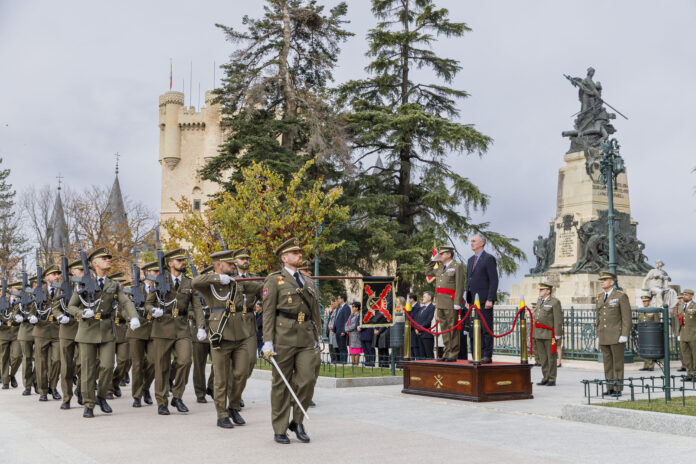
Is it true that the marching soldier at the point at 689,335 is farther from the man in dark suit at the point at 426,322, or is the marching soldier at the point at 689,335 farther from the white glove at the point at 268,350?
the white glove at the point at 268,350

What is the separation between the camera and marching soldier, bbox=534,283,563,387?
14102 mm

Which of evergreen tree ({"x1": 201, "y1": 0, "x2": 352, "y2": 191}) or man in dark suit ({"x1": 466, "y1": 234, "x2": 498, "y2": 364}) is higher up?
evergreen tree ({"x1": 201, "y1": 0, "x2": 352, "y2": 191})

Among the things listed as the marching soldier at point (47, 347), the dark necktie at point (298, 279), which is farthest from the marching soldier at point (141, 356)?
the dark necktie at point (298, 279)

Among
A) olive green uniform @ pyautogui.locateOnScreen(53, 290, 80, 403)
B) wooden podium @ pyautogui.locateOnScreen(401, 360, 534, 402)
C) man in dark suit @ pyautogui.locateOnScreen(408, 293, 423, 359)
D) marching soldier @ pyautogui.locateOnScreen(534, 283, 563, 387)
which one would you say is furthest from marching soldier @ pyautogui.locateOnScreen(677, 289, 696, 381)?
olive green uniform @ pyautogui.locateOnScreen(53, 290, 80, 403)

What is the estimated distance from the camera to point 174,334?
10.8m

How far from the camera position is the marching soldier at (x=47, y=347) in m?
12.7

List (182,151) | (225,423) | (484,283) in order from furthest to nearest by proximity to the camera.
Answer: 1. (182,151)
2. (484,283)
3. (225,423)

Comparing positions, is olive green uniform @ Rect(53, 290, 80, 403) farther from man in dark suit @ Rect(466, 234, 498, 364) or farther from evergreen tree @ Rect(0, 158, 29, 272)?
evergreen tree @ Rect(0, 158, 29, 272)

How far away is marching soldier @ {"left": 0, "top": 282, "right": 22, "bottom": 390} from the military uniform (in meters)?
7.70

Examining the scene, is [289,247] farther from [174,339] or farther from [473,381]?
[473,381]

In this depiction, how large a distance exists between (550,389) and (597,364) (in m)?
6.01

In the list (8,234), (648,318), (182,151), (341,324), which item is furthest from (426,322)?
(182,151)

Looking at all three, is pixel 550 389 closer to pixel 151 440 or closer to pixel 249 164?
pixel 151 440

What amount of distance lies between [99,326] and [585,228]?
1971 centimetres
